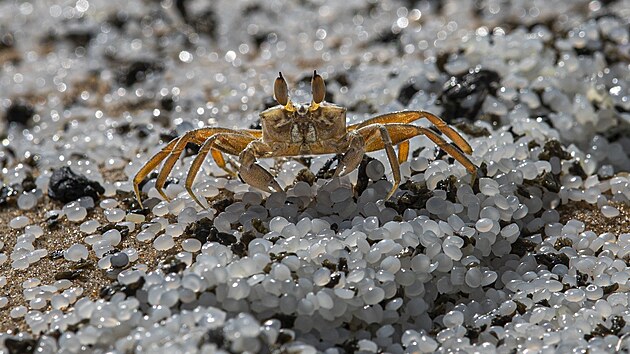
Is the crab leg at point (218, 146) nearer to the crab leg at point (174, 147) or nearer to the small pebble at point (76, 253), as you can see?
the crab leg at point (174, 147)

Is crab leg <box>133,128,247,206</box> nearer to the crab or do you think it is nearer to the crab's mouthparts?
the crab

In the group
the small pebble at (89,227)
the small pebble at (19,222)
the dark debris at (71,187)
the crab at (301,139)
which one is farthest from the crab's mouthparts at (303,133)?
the small pebble at (19,222)

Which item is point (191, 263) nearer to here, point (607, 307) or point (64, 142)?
point (607, 307)

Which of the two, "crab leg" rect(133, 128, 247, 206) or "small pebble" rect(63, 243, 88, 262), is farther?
"crab leg" rect(133, 128, 247, 206)

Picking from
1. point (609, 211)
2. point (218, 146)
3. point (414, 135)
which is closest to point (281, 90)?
point (218, 146)

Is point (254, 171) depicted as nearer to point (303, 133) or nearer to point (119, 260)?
point (303, 133)

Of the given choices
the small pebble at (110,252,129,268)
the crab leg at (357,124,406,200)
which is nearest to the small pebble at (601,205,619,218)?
the crab leg at (357,124,406,200)

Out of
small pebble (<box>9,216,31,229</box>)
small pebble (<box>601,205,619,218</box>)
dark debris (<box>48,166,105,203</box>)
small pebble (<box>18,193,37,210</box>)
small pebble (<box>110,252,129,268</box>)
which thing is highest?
dark debris (<box>48,166,105,203</box>)

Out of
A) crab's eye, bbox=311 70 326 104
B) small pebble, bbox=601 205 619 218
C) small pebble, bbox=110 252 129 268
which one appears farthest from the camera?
small pebble, bbox=601 205 619 218
